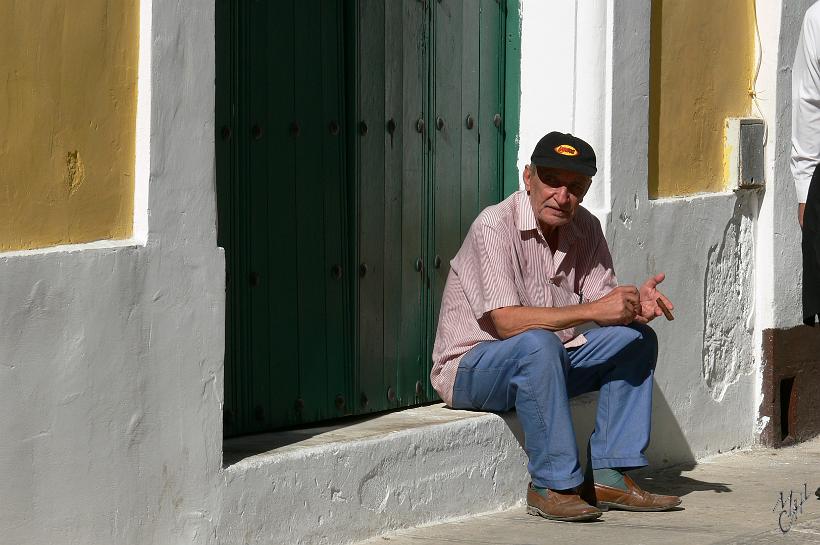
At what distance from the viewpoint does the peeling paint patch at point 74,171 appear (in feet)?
13.1

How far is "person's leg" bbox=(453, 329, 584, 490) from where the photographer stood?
495 cm

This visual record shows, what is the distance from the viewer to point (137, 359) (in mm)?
4086

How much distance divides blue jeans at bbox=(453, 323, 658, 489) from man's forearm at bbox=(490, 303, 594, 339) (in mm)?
59

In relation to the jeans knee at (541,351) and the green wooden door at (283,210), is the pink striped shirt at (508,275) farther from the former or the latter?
the green wooden door at (283,210)

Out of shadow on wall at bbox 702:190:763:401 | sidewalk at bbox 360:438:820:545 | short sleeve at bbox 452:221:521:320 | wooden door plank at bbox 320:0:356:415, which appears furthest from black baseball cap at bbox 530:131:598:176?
shadow on wall at bbox 702:190:763:401

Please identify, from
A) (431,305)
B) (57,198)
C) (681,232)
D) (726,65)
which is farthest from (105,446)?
(726,65)

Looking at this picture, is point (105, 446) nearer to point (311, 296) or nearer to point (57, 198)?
point (57, 198)

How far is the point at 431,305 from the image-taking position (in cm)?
575

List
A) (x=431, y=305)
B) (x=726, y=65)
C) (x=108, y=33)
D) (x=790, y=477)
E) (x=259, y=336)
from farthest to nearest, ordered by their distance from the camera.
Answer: (x=726, y=65), (x=790, y=477), (x=431, y=305), (x=259, y=336), (x=108, y=33)

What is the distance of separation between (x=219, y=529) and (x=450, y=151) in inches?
79.0

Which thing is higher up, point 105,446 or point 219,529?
point 105,446

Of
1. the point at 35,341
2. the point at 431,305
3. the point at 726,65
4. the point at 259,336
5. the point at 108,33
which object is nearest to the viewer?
the point at 35,341

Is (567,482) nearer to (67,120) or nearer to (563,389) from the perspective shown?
(563,389)

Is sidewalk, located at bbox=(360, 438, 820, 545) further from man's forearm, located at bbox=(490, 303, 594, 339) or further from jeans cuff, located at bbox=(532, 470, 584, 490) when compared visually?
man's forearm, located at bbox=(490, 303, 594, 339)
